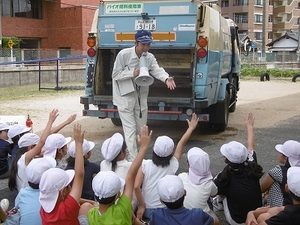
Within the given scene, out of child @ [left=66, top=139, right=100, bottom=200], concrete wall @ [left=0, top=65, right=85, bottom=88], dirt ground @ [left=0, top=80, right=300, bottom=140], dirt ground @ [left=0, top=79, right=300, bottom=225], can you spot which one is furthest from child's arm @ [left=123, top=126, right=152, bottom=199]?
concrete wall @ [left=0, top=65, right=85, bottom=88]

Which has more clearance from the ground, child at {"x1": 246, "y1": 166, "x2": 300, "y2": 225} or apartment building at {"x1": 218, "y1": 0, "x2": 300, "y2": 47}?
apartment building at {"x1": 218, "y1": 0, "x2": 300, "y2": 47}

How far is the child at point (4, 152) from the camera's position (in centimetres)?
548

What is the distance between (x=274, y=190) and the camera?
13.0ft

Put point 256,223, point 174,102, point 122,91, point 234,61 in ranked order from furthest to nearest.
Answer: point 234,61 → point 174,102 → point 122,91 → point 256,223

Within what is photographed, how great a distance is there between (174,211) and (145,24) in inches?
193

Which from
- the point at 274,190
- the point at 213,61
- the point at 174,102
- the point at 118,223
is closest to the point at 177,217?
the point at 118,223

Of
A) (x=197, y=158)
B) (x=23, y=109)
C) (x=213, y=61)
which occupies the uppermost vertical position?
(x=213, y=61)

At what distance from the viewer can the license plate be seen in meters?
7.45

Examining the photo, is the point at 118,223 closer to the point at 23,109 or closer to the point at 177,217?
the point at 177,217

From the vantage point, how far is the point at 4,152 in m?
A: 5.48

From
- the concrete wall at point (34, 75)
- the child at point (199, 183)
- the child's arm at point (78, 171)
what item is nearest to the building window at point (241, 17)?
the concrete wall at point (34, 75)

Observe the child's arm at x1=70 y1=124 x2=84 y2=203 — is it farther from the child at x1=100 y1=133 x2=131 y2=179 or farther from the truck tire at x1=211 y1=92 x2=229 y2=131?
the truck tire at x1=211 y1=92 x2=229 y2=131

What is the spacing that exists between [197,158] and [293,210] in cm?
92

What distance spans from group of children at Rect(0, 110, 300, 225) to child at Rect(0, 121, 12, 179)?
882 mm
